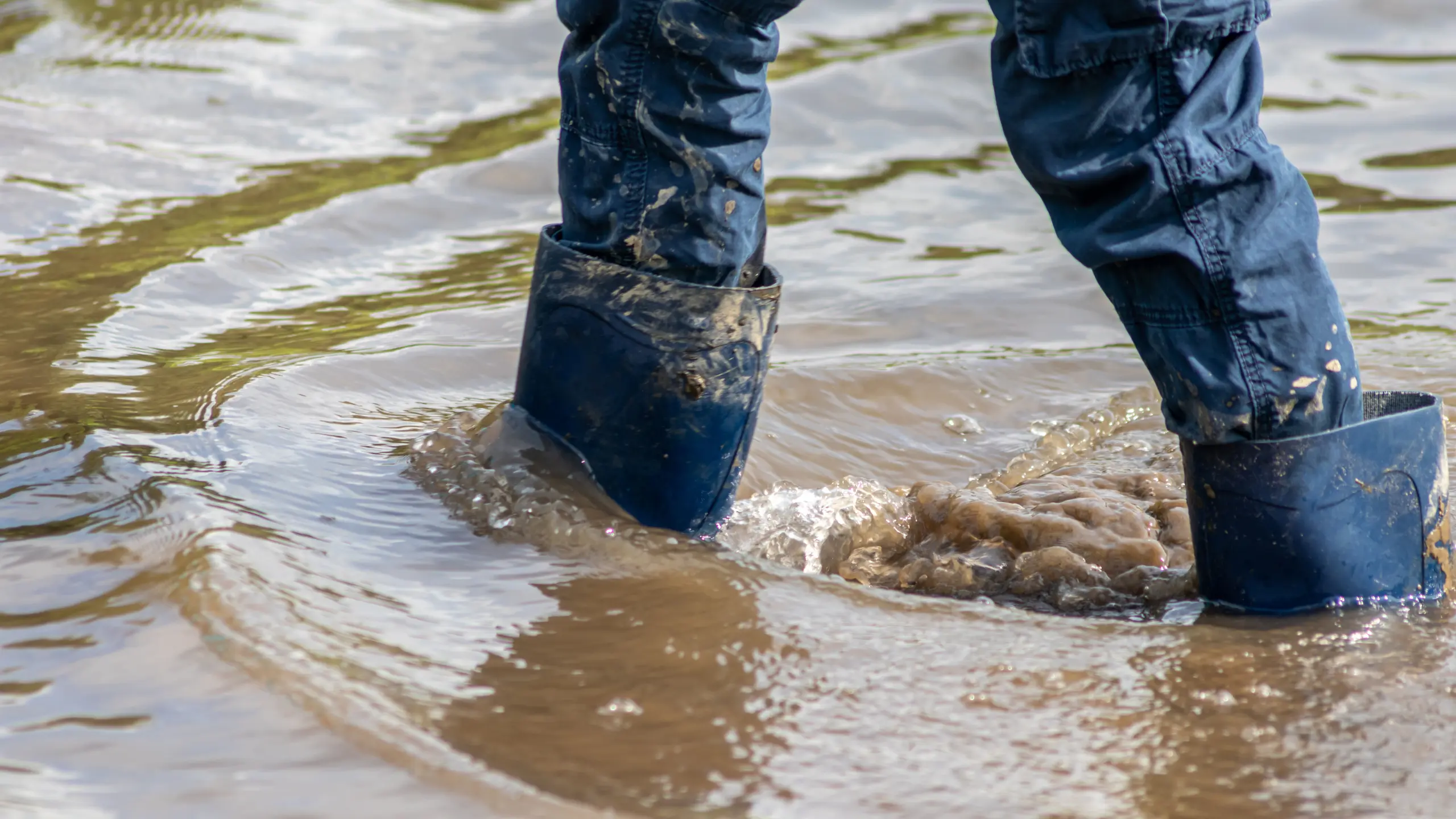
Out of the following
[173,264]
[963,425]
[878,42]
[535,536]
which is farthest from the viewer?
[878,42]

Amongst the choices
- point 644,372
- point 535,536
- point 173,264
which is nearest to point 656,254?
point 644,372

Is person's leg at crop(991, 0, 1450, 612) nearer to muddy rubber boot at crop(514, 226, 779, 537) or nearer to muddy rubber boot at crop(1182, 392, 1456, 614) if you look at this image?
muddy rubber boot at crop(1182, 392, 1456, 614)

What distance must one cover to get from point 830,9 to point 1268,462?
5075mm

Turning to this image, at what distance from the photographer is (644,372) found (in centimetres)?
186

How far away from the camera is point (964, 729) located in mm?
1391

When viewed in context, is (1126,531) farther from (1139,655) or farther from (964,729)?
(964,729)

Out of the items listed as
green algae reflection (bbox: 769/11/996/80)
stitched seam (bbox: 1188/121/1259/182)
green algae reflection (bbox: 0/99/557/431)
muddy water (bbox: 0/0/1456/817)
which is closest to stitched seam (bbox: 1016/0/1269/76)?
stitched seam (bbox: 1188/121/1259/182)

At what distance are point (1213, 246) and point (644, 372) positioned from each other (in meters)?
0.73

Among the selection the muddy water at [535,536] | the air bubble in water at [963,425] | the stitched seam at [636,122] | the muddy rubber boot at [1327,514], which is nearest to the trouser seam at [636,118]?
the stitched seam at [636,122]

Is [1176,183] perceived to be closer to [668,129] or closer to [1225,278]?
[1225,278]

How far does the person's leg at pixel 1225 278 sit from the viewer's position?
60.2 inches

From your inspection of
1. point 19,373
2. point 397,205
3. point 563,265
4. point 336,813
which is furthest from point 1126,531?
point 397,205

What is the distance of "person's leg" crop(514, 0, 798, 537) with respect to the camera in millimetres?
1794

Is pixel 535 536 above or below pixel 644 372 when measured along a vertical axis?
below
